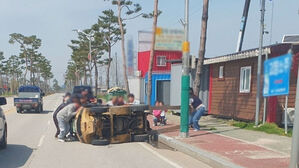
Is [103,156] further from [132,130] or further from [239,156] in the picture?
[239,156]

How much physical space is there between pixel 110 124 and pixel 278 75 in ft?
21.5

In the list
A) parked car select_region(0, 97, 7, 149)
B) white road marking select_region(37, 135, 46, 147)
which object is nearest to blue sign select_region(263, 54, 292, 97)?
parked car select_region(0, 97, 7, 149)

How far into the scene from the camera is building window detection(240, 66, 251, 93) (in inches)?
618

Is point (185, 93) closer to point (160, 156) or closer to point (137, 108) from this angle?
point (137, 108)

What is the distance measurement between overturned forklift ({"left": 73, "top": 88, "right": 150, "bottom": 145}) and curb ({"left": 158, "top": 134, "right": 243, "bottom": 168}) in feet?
3.30

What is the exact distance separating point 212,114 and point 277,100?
5848 mm

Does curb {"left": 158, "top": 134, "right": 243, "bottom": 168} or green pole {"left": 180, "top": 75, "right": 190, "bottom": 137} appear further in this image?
green pole {"left": 180, "top": 75, "right": 190, "bottom": 137}

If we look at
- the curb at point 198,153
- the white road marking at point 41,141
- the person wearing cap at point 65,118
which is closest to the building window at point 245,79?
the curb at point 198,153

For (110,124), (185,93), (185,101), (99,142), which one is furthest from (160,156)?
(185,93)

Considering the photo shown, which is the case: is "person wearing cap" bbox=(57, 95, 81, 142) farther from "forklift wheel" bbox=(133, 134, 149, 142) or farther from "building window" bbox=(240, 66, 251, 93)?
"building window" bbox=(240, 66, 251, 93)

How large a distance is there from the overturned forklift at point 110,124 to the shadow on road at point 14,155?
1805 mm

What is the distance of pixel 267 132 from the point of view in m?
12.6

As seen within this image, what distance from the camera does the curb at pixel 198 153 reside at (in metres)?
7.74

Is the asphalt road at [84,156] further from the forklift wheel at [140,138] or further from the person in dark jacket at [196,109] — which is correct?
the person in dark jacket at [196,109]
